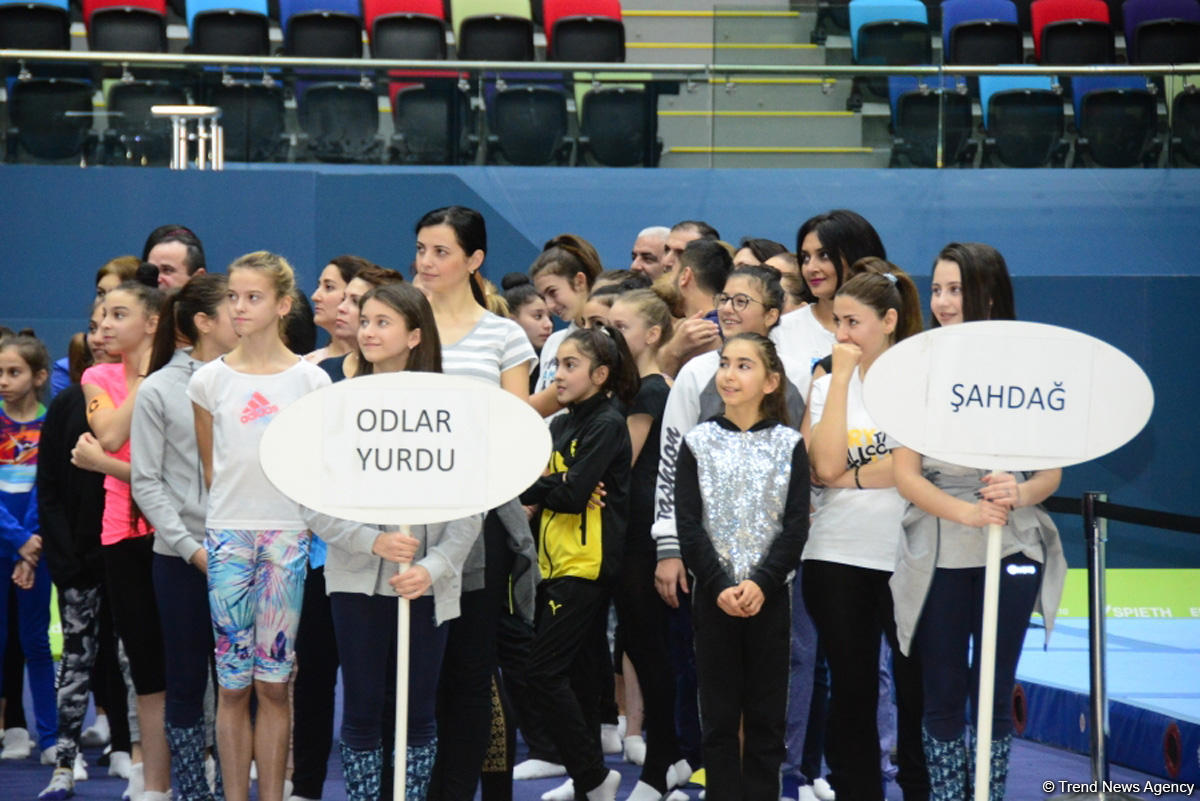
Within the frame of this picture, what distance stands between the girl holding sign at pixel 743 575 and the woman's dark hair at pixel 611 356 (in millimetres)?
528

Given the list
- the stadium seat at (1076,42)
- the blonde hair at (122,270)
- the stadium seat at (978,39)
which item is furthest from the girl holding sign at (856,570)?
the stadium seat at (1076,42)

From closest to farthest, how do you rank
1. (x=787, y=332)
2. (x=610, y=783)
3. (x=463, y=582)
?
1. (x=463, y=582)
2. (x=610, y=783)
3. (x=787, y=332)

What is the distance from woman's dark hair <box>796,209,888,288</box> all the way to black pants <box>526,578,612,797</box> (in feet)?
3.64

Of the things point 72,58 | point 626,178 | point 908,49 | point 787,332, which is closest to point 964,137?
point 908,49

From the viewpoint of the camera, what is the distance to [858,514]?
347 centimetres

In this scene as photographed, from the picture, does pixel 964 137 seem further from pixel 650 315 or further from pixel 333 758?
pixel 333 758

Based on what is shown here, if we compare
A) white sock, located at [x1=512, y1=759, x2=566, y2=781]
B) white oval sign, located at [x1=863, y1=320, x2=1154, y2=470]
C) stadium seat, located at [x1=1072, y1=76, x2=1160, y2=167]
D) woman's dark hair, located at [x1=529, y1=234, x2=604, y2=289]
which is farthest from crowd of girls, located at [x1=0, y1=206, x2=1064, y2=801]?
stadium seat, located at [x1=1072, y1=76, x2=1160, y2=167]

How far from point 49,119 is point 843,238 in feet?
15.0

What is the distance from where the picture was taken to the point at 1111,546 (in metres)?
3.94

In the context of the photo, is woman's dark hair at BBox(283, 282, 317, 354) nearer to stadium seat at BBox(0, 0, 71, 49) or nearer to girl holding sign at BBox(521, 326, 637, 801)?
girl holding sign at BBox(521, 326, 637, 801)

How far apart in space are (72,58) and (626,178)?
2.76 meters

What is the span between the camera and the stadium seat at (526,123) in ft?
24.0

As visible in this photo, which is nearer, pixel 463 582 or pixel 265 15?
pixel 463 582

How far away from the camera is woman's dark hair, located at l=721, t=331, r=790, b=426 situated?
353cm
